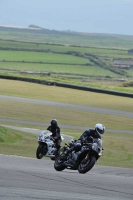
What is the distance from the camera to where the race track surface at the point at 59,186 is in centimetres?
1162

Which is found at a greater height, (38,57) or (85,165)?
(85,165)

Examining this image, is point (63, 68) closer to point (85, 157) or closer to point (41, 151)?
point (41, 151)

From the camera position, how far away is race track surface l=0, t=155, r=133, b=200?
458 inches

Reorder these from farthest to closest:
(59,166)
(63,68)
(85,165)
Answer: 1. (63,68)
2. (59,166)
3. (85,165)

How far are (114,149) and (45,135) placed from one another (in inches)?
438

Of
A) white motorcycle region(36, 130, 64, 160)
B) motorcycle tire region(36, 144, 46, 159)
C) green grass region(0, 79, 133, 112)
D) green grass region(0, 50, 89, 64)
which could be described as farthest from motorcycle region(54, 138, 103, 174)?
green grass region(0, 50, 89, 64)

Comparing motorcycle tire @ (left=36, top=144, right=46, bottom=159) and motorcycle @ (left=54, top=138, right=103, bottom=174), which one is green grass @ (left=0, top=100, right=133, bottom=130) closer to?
motorcycle tire @ (left=36, top=144, right=46, bottom=159)

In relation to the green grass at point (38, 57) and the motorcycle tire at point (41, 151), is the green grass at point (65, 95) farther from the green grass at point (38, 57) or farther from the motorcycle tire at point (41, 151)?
the green grass at point (38, 57)

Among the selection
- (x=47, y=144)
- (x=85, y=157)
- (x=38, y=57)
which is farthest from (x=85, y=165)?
(x=38, y=57)

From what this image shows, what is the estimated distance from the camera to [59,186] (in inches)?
520

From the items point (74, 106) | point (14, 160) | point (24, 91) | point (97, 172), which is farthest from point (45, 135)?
point (24, 91)

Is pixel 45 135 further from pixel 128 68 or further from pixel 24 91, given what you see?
pixel 128 68

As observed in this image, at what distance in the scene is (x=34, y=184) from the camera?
42.6 ft

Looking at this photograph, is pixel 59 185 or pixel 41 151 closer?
pixel 59 185
